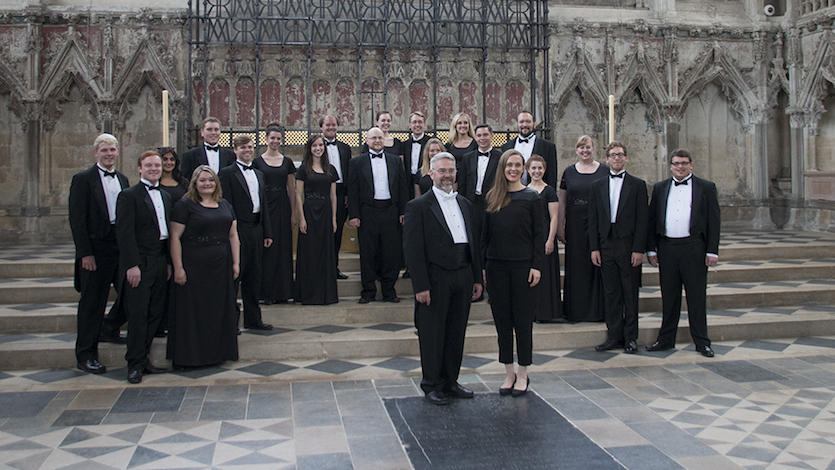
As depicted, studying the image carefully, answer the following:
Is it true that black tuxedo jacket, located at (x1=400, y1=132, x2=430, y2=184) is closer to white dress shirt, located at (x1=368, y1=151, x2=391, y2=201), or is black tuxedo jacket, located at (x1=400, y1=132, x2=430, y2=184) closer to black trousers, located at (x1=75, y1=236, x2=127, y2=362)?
white dress shirt, located at (x1=368, y1=151, x2=391, y2=201)

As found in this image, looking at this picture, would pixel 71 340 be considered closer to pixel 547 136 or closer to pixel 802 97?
pixel 547 136

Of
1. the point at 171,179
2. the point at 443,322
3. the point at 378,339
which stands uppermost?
the point at 171,179

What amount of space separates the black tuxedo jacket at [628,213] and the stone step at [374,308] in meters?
1.28

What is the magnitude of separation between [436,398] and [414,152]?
3.16 m

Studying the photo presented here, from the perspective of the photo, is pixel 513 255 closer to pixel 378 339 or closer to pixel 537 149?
pixel 378 339

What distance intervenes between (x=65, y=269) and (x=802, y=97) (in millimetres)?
10922

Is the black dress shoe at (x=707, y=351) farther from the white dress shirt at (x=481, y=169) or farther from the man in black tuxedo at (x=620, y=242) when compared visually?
the white dress shirt at (x=481, y=169)

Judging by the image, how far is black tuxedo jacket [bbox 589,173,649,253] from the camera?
219 inches

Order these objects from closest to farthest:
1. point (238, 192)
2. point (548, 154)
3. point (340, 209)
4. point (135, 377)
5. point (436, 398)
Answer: point (436, 398)
point (135, 377)
point (238, 192)
point (548, 154)
point (340, 209)

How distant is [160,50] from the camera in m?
9.96

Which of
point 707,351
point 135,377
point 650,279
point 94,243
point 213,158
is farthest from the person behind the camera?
point 650,279

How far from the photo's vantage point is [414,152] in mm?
6805

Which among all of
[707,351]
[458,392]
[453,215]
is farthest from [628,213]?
[458,392]

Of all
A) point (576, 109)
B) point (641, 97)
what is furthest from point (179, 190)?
point (641, 97)
